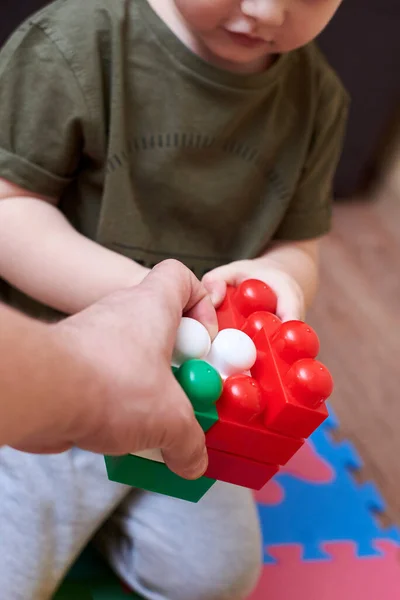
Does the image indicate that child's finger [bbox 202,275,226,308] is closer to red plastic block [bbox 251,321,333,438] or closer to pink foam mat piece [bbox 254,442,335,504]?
red plastic block [bbox 251,321,333,438]

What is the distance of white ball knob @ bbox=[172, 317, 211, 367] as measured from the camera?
0.38 metres

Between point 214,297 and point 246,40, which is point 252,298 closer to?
point 214,297

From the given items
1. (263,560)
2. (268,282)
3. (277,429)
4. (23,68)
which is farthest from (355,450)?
(23,68)

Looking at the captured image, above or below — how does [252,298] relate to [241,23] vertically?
below

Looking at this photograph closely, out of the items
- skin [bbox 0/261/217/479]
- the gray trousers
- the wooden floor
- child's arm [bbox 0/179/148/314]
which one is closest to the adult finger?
skin [bbox 0/261/217/479]

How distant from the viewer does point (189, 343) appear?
38 cm

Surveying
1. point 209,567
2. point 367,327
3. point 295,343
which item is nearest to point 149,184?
point 295,343

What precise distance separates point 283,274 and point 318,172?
0.14 m

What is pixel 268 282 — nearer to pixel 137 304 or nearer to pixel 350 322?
pixel 137 304

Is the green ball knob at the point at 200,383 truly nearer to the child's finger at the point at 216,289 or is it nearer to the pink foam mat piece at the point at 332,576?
the child's finger at the point at 216,289

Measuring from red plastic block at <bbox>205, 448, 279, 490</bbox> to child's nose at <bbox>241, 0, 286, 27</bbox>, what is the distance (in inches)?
12.3

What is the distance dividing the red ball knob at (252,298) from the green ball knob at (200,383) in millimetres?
99

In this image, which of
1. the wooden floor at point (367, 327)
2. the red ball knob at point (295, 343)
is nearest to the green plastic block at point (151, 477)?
the red ball knob at point (295, 343)

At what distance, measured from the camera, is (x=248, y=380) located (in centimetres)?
39
